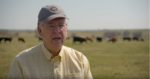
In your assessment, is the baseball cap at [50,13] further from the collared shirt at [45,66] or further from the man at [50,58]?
the collared shirt at [45,66]

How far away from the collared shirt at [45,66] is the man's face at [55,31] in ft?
0.28

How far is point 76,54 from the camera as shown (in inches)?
91.9

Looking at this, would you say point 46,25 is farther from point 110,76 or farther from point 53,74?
point 110,76

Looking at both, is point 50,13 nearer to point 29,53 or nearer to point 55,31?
point 55,31

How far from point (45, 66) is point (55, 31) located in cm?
24

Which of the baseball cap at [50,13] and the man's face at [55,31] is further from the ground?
the baseball cap at [50,13]

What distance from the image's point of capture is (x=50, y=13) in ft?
7.10

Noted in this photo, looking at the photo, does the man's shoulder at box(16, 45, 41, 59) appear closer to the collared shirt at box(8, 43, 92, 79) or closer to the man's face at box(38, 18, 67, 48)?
the collared shirt at box(8, 43, 92, 79)

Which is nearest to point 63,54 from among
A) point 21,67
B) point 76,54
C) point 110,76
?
point 76,54

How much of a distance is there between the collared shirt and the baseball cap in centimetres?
19

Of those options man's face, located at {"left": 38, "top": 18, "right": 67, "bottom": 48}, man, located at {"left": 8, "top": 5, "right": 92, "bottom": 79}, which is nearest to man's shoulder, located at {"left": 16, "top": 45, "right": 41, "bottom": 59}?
man, located at {"left": 8, "top": 5, "right": 92, "bottom": 79}

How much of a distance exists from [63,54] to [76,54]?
0.34 feet

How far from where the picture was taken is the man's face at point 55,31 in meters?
2.16

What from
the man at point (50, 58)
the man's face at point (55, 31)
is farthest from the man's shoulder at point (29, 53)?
the man's face at point (55, 31)
